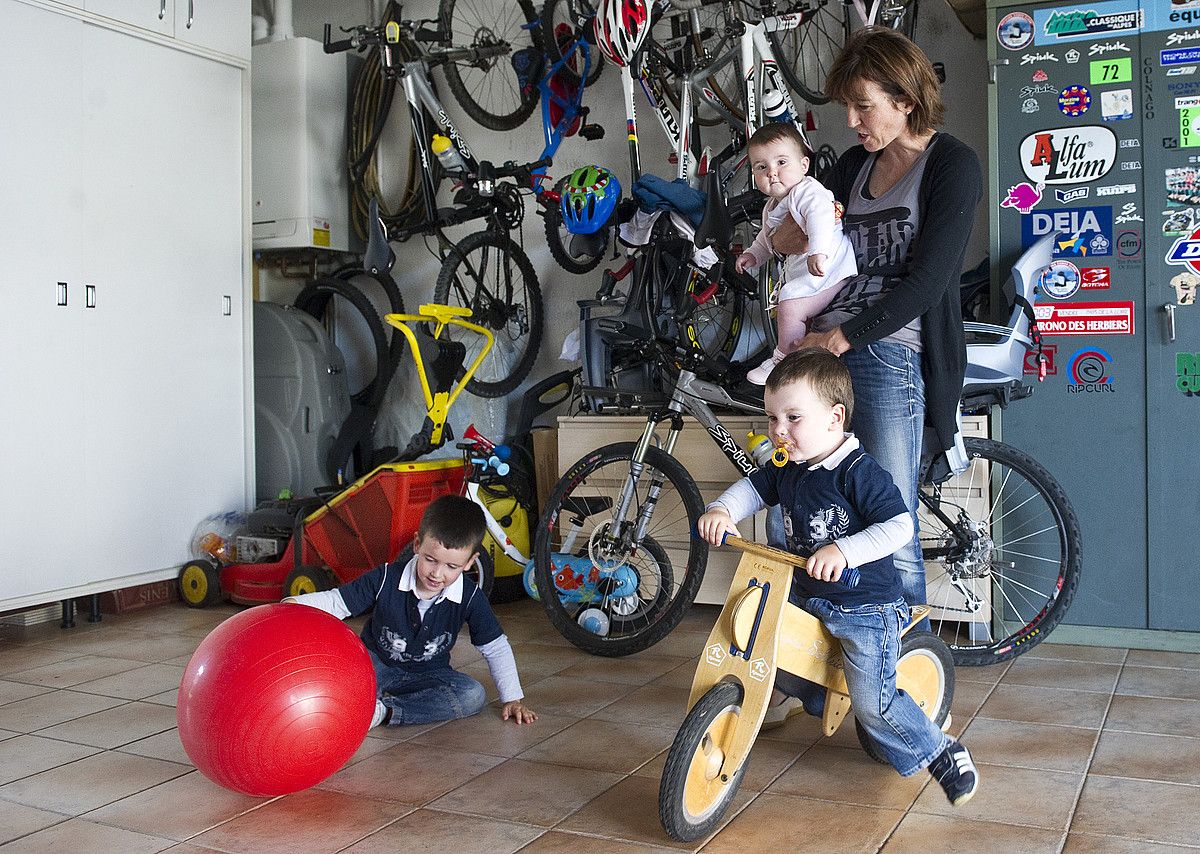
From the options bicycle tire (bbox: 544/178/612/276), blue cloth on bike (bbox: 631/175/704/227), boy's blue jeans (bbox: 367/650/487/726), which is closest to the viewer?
boy's blue jeans (bbox: 367/650/487/726)

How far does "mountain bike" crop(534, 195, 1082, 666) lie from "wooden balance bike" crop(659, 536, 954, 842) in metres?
1.19

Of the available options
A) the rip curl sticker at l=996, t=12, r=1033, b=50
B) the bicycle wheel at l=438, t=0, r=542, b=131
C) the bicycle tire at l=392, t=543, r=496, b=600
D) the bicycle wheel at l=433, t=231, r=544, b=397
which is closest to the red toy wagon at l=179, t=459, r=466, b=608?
the bicycle tire at l=392, t=543, r=496, b=600

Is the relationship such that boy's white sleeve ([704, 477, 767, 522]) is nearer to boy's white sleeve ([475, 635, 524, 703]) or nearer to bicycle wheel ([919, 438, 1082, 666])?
boy's white sleeve ([475, 635, 524, 703])

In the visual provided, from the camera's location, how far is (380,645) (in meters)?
2.69

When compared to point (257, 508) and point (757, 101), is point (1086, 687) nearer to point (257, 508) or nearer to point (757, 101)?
point (757, 101)

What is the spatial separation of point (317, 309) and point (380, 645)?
280cm

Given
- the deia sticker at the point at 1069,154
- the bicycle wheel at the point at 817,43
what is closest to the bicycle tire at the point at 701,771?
the deia sticker at the point at 1069,154

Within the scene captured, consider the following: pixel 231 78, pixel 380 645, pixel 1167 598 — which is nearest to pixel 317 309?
pixel 231 78

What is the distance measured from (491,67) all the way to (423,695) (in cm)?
288

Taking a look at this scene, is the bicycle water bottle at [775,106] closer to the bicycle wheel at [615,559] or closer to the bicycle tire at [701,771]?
the bicycle wheel at [615,559]

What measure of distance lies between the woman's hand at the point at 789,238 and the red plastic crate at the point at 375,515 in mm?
1823

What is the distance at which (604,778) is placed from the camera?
2.33 meters

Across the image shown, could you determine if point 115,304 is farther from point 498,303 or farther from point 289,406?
point 498,303

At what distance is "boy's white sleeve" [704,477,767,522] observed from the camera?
2.09 meters
